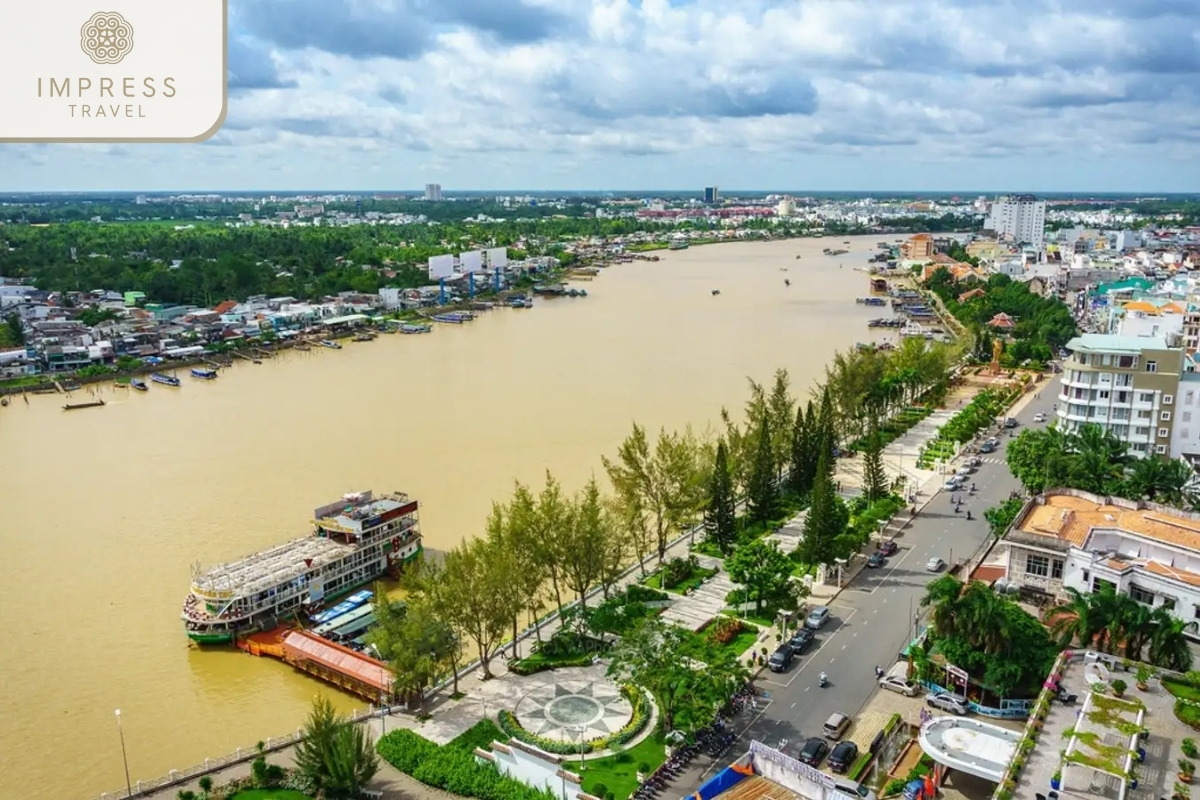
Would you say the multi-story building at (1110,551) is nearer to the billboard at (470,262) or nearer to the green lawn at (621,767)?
the green lawn at (621,767)

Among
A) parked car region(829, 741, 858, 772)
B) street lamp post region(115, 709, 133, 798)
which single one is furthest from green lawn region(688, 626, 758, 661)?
street lamp post region(115, 709, 133, 798)

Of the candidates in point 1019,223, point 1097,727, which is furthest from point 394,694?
point 1019,223

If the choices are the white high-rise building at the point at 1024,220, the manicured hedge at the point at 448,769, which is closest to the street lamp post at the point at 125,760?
the manicured hedge at the point at 448,769

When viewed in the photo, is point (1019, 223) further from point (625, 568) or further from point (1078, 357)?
point (625, 568)

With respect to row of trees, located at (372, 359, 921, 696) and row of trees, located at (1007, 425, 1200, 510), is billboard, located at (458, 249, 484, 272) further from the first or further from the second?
row of trees, located at (1007, 425, 1200, 510)

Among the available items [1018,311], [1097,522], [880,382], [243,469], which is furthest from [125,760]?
[1018,311]

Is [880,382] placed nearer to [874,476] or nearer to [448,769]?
[874,476]

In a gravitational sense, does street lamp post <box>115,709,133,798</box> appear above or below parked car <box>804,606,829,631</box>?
below
